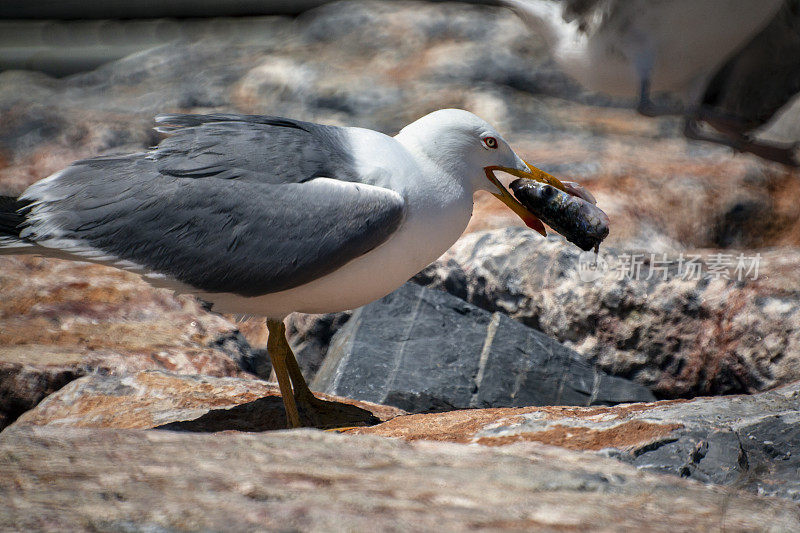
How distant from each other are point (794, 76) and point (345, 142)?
4.00 meters

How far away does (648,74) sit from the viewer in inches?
250

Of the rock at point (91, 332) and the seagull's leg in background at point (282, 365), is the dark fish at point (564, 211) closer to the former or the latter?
the seagull's leg in background at point (282, 365)

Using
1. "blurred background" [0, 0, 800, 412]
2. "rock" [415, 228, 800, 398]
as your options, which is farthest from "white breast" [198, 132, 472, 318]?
"rock" [415, 228, 800, 398]

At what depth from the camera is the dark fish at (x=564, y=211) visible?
400 centimetres

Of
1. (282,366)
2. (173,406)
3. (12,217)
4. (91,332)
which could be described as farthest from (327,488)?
(91,332)

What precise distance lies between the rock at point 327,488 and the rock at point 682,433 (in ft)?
1.25

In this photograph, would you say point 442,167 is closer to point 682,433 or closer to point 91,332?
point 682,433

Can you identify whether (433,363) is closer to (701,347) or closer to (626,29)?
(701,347)

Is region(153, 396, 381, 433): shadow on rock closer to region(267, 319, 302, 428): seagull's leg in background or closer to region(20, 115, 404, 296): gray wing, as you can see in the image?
region(267, 319, 302, 428): seagull's leg in background

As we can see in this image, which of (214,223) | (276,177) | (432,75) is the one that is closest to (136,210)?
(214,223)

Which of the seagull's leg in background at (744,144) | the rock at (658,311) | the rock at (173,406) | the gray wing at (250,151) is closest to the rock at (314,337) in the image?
the rock at (658,311)

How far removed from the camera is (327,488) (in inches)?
84.0

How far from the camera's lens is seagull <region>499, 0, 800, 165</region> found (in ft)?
18.7

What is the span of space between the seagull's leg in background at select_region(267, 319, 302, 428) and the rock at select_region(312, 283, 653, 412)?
2.18 ft
